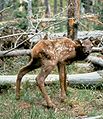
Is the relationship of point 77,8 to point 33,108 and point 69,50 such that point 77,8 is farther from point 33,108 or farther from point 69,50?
point 33,108

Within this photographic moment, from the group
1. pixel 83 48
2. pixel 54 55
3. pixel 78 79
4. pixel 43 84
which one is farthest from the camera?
pixel 78 79

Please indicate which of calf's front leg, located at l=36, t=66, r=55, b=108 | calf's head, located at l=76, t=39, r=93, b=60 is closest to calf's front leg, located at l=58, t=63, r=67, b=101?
calf's head, located at l=76, t=39, r=93, b=60

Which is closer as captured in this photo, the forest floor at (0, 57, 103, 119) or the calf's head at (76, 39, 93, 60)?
the forest floor at (0, 57, 103, 119)

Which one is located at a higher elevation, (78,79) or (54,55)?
(54,55)

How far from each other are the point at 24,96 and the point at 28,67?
642 millimetres

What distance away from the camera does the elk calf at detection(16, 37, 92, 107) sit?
8.97m

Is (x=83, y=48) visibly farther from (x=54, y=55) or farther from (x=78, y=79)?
(x=78, y=79)

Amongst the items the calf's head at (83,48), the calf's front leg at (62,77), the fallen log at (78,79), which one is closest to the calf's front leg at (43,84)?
the calf's front leg at (62,77)

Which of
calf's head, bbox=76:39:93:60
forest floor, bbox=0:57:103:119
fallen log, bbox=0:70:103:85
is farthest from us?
fallen log, bbox=0:70:103:85

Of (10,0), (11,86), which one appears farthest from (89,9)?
(11,86)

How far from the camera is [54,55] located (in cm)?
905

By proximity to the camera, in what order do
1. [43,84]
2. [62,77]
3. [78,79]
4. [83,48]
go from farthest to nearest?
[78,79] < [62,77] < [83,48] < [43,84]

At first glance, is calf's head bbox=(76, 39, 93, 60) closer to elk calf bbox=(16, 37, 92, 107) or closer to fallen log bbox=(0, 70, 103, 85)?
elk calf bbox=(16, 37, 92, 107)

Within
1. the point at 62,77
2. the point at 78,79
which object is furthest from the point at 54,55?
the point at 78,79
